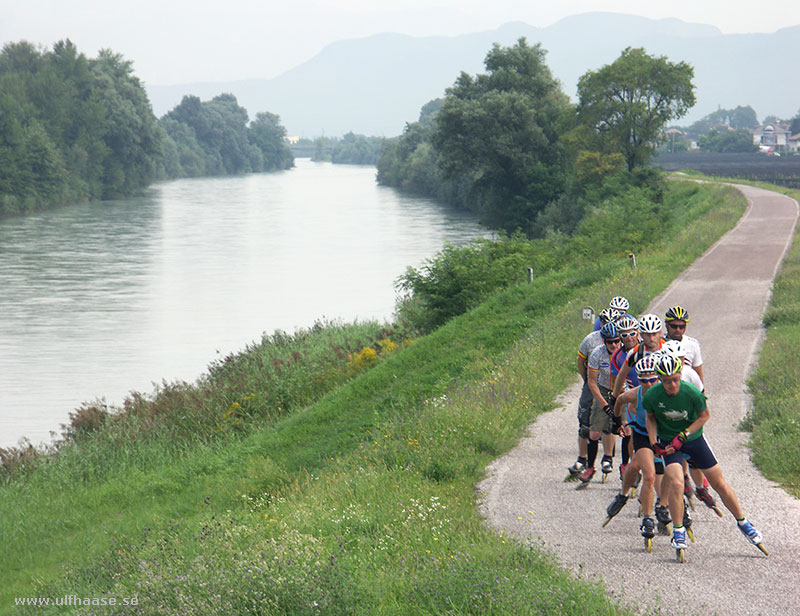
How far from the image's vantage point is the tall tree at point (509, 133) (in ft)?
205

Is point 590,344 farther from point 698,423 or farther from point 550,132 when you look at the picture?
point 550,132

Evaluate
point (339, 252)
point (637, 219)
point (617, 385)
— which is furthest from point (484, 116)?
point (617, 385)

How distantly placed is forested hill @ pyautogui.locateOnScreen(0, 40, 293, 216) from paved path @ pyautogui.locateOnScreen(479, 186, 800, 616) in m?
75.8

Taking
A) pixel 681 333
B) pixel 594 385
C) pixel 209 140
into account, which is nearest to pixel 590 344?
pixel 594 385

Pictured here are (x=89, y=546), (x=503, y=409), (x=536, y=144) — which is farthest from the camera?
(x=536, y=144)

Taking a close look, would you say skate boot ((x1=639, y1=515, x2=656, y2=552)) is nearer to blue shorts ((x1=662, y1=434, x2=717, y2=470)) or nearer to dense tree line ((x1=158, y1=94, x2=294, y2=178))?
blue shorts ((x1=662, y1=434, x2=717, y2=470))

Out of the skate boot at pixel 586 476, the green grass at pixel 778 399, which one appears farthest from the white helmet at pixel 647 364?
the green grass at pixel 778 399

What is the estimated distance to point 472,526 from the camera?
9.59m

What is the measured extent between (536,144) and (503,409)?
173 feet

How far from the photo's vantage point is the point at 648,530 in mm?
8664

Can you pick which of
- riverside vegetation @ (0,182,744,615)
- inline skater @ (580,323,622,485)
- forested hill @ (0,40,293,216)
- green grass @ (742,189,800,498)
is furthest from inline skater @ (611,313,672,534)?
forested hill @ (0,40,293,216)

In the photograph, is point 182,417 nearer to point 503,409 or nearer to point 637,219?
point 503,409

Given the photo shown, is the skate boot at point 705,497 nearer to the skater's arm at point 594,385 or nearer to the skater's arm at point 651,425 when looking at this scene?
the skater's arm at point 651,425

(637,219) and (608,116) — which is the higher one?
(608,116)
